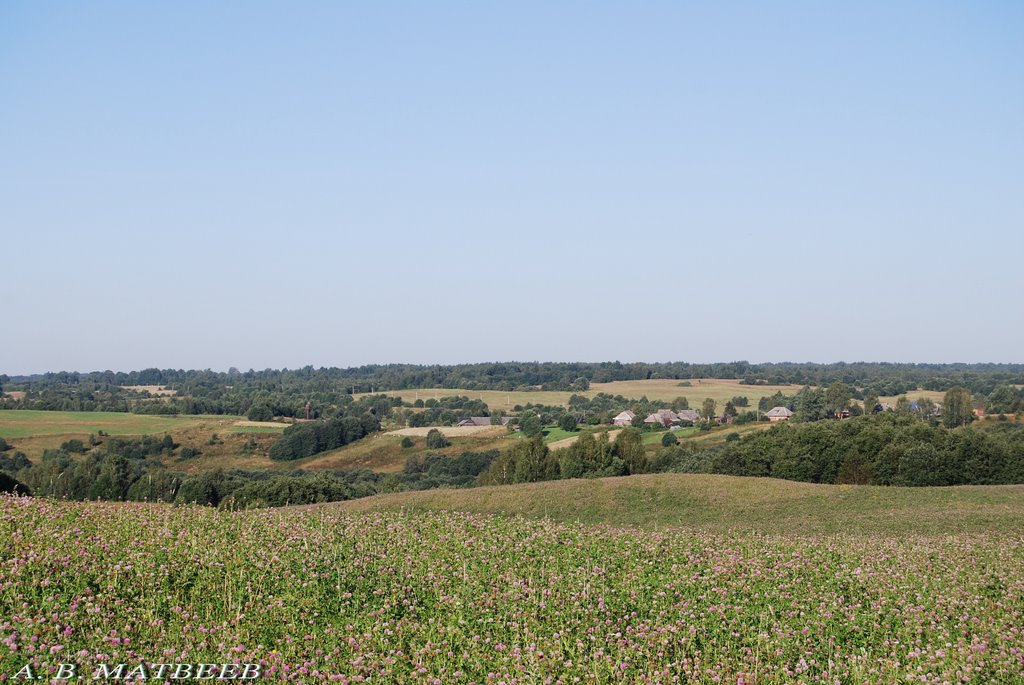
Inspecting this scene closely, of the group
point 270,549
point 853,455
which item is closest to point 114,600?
point 270,549

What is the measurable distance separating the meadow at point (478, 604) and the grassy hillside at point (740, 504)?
10455 millimetres

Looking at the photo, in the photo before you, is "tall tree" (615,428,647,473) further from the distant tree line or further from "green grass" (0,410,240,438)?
"green grass" (0,410,240,438)

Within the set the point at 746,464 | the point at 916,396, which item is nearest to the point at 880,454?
the point at 746,464

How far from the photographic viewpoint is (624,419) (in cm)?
14162

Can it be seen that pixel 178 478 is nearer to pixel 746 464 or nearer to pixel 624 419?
pixel 746 464

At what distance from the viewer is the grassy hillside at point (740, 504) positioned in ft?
97.4

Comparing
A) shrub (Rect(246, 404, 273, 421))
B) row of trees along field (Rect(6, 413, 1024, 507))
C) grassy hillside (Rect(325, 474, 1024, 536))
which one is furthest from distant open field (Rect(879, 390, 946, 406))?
grassy hillside (Rect(325, 474, 1024, 536))

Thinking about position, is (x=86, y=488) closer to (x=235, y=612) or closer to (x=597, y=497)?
(x=597, y=497)

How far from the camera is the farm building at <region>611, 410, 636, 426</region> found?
139m

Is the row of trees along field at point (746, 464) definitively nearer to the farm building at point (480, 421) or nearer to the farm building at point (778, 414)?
the farm building at point (778, 414)

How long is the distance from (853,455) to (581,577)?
53.5 m

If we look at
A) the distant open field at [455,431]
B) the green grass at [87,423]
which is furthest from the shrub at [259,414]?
the distant open field at [455,431]

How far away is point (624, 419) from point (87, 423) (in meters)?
83.7

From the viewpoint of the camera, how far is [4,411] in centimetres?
14575
